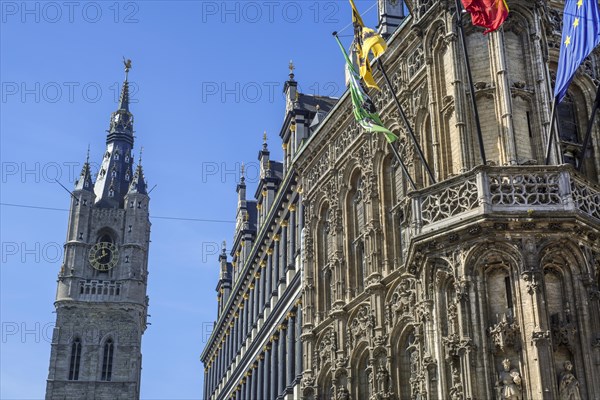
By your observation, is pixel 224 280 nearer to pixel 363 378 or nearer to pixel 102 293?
pixel 363 378

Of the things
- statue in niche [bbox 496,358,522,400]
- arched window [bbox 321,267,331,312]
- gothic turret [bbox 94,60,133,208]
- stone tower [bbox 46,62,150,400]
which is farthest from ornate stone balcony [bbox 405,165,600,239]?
gothic turret [bbox 94,60,133,208]

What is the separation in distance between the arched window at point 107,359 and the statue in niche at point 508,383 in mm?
112664

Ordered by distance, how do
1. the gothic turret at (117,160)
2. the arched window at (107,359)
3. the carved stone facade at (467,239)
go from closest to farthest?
the carved stone facade at (467,239)
the arched window at (107,359)
the gothic turret at (117,160)

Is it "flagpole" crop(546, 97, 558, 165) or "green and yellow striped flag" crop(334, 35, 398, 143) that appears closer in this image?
"flagpole" crop(546, 97, 558, 165)

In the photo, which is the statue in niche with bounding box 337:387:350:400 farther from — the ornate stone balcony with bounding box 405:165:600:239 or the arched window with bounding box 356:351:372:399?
the ornate stone balcony with bounding box 405:165:600:239

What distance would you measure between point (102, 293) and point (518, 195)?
375 ft

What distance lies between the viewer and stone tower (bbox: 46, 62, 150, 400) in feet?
439

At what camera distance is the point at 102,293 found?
13812 cm

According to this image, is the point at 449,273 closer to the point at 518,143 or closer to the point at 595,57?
the point at 518,143

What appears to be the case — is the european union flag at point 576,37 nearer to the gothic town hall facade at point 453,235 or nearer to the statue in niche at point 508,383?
the gothic town hall facade at point 453,235

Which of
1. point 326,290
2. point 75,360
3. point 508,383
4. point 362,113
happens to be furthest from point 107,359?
point 508,383

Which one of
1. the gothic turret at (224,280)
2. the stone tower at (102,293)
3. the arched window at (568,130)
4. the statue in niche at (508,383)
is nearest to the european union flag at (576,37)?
the arched window at (568,130)

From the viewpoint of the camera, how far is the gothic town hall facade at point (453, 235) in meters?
28.5

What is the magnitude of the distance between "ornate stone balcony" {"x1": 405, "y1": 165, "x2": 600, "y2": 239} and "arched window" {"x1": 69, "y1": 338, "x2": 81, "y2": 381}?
111 metres
